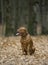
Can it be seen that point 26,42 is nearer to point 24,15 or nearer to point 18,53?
point 18,53

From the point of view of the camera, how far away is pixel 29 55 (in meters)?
5.82

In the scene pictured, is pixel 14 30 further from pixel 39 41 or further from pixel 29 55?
pixel 29 55

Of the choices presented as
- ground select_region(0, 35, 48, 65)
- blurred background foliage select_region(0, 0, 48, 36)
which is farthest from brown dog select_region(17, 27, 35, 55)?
blurred background foliage select_region(0, 0, 48, 36)

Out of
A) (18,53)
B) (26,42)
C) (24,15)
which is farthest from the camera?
(24,15)

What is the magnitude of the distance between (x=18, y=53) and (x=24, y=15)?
2.37m

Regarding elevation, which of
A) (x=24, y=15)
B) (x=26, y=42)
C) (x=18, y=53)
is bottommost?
(x=18, y=53)

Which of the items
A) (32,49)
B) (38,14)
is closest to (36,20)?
(38,14)

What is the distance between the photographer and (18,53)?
612 cm

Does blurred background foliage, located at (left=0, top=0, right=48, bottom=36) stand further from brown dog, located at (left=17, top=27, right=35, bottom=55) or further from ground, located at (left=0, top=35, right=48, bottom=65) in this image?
brown dog, located at (left=17, top=27, right=35, bottom=55)

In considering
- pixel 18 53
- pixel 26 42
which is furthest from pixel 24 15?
pixel 26 42

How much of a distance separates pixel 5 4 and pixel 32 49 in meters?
2.76

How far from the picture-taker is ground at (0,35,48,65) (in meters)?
5.43

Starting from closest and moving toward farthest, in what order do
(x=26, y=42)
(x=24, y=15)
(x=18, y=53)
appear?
(x=26, y=42)
(x=18, y=53)
(x=24, y=15)

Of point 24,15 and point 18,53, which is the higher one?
point 24,15
